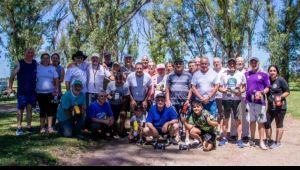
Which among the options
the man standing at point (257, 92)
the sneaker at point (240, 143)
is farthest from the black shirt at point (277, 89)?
the sneaker at point (240, 143)

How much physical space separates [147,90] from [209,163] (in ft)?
9.90

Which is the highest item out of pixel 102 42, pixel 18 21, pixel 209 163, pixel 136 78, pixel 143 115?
pixel 18 21

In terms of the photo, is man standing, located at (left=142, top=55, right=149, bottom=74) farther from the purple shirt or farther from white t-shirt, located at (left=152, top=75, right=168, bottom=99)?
the purple shirt

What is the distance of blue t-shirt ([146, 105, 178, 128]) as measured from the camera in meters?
9.33

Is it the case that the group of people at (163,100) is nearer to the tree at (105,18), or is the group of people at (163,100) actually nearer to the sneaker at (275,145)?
the sneaker at (275,145)

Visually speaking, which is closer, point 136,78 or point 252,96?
point 252,96

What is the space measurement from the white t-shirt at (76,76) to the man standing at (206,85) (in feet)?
8.59

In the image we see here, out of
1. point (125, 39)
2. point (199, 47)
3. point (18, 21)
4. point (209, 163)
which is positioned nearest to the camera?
point (209, 163)

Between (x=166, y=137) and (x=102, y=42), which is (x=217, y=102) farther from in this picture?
(x=102, y=42)

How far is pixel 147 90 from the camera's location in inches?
403

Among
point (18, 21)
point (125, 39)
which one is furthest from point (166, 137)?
point (125, 39)

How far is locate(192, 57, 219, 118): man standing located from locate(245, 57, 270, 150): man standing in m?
0.75

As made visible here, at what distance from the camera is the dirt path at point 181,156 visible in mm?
7750
